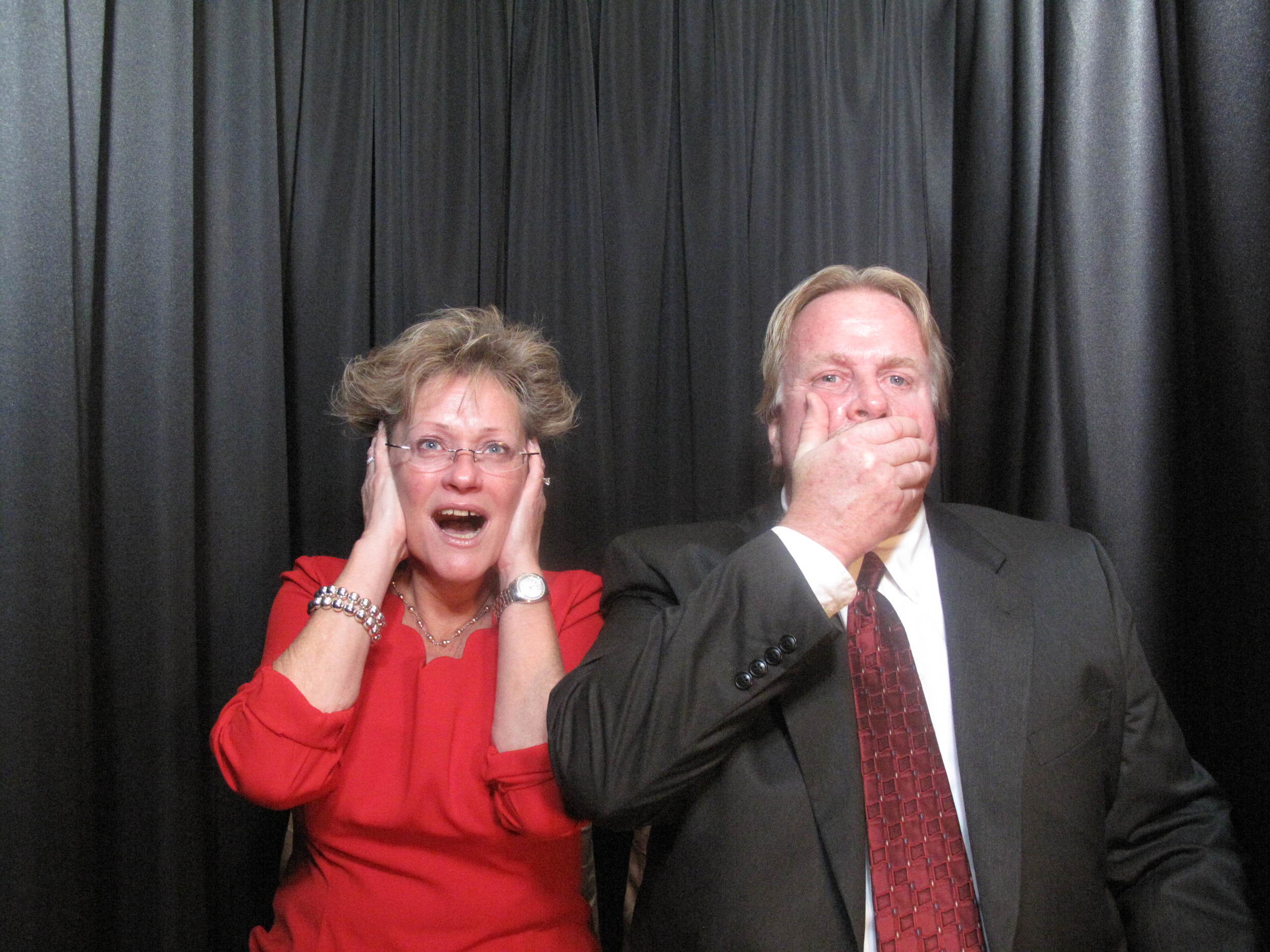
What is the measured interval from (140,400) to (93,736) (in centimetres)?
63

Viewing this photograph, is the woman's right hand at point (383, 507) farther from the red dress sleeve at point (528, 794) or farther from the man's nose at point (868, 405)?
the man's nose at point (868, 405)

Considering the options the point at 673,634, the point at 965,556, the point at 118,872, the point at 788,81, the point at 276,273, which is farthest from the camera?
the point at 788,81

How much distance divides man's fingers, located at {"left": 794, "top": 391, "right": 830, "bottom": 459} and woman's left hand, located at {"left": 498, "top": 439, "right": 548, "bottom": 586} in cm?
48

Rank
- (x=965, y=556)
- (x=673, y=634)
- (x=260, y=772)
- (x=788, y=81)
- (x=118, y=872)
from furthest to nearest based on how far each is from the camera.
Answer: (x=788, y=81) → (x=118, y=872) → (x=965, y=556) → (x=260, y=772) → (x=673, y=634)

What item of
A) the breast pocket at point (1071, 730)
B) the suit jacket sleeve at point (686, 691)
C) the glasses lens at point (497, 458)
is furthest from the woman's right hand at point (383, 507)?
the breast pocket at point (1071, 730)

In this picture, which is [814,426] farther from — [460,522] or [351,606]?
[351,606]

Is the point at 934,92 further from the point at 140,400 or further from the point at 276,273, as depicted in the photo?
the point at 140,400

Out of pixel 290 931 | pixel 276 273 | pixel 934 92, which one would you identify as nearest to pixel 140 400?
pixel 276 273

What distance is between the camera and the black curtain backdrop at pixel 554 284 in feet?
4.48

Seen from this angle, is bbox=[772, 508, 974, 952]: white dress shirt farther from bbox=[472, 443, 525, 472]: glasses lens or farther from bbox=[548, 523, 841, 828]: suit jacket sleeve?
bbox=[472, 443, 525, 472]: glasses lens

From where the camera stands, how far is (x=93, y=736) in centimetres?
152

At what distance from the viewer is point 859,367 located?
1.34 metres

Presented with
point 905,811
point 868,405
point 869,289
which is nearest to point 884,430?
point 868,405

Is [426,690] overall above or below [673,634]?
below
